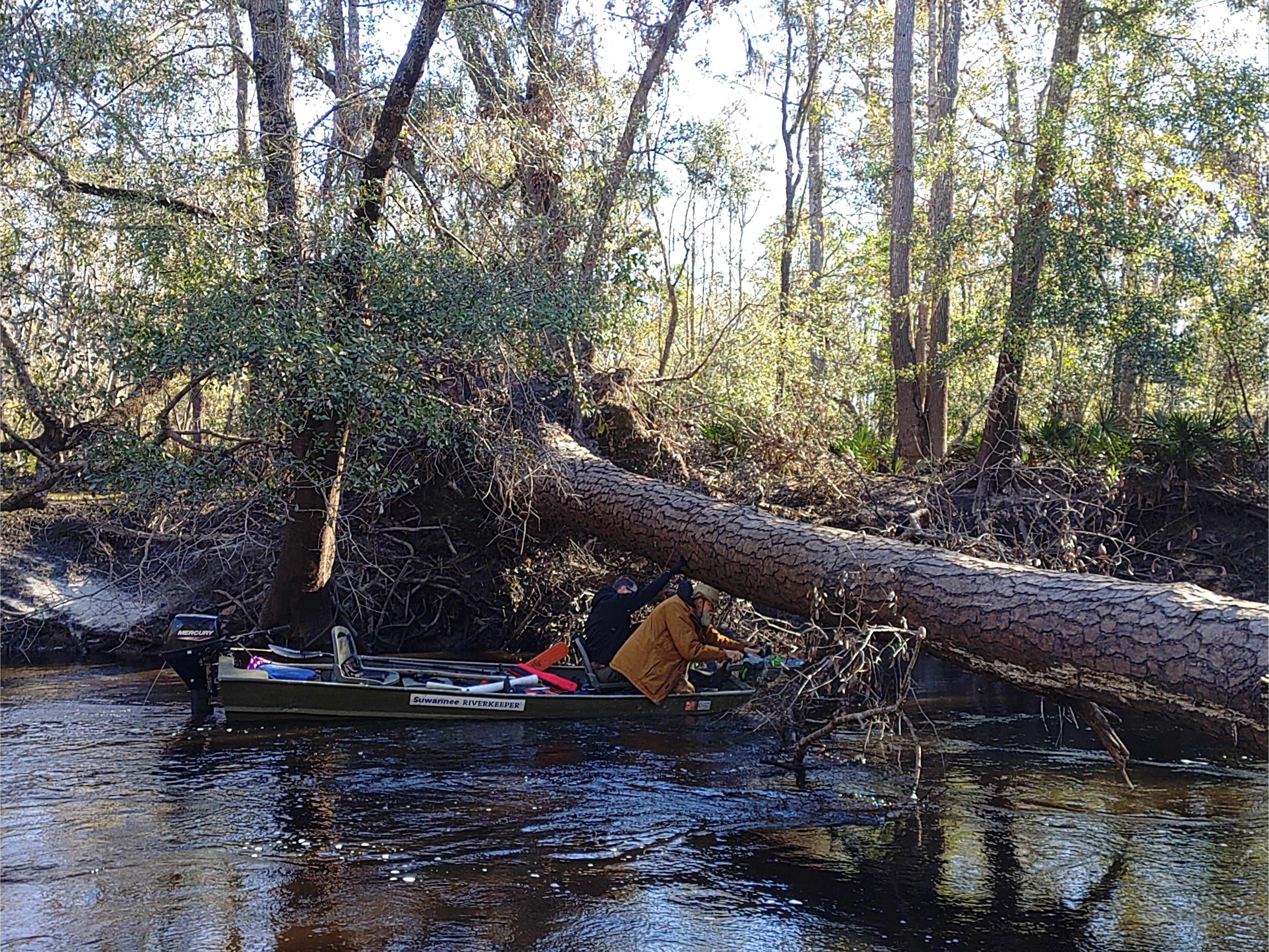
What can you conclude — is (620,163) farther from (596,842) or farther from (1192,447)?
(596,842)

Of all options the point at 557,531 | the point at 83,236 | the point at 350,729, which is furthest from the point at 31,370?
the point at 557,531

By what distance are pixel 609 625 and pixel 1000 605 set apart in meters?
4.79

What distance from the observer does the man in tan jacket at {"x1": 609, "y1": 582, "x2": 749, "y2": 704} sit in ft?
34.4

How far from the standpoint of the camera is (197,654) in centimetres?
1010

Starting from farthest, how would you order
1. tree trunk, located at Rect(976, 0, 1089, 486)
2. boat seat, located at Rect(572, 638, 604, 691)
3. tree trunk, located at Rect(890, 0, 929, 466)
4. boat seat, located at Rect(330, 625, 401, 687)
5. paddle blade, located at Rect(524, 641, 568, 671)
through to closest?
tree trunk, located at Rect(890, 0, 929, 466), tree trunk, located at Rect(976, 0, 1089, 486), paddle blade, located at Rect(524, 641, 568, 671), boat seat, located at Rect(572, 638, 604, 691), boat seat, located at Rect(330, 625, 401, 687)

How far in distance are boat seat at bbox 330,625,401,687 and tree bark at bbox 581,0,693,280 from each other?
14.7 feet

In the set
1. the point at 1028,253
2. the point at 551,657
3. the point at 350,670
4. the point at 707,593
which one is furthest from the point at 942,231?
the point at 350,670

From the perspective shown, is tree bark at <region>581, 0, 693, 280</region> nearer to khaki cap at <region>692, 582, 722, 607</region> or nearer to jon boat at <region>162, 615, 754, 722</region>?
khaki cap at <region>692, 582, 722, 607</region>

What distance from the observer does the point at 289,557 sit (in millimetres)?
12039

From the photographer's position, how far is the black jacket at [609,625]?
36.8ft

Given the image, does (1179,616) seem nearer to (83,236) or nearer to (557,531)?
(557,531)

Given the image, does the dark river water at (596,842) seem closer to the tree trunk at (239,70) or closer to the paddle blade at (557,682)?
the paddle blade at (557,682)

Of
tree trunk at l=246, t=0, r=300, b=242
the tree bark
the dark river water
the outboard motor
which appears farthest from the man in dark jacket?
tree trunk at l=246, t=0, r=300, b=242

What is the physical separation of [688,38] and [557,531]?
9.00 metres
